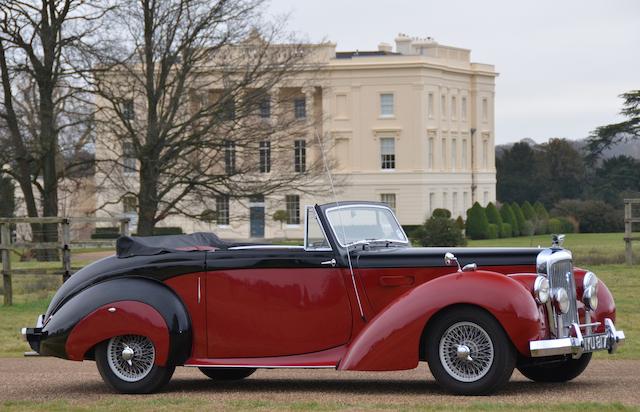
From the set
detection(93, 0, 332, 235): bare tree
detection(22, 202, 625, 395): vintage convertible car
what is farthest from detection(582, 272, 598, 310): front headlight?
detection(93, 0, 332, 235): bare tree

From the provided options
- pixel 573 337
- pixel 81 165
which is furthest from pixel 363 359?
pixel 81 165

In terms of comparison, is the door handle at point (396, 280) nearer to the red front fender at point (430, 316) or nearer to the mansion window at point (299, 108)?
the red front fender at point (430, 316)

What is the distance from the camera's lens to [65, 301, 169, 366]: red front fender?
10906 mm

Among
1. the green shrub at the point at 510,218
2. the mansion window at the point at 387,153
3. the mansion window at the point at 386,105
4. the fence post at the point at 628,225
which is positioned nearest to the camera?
the fence post at the point at 628,225

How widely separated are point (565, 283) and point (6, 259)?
14.4 meters

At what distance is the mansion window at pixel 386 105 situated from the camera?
3844 inches

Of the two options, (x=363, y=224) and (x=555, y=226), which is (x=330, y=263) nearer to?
(x=363, y=224)

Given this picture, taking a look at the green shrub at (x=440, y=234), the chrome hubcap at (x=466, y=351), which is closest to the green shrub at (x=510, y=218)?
the green shrub at (x=440, y=234)

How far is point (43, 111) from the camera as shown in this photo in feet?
135

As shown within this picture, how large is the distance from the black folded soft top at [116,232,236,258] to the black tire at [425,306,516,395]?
2371 mm

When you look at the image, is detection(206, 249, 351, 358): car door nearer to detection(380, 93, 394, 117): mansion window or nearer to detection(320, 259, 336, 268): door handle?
detection(320, 259, 336, 268): door handle

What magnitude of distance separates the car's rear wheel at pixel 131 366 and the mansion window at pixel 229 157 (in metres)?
30.3

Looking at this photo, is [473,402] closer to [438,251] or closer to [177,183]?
[438,251]

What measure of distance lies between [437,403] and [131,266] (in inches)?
119
